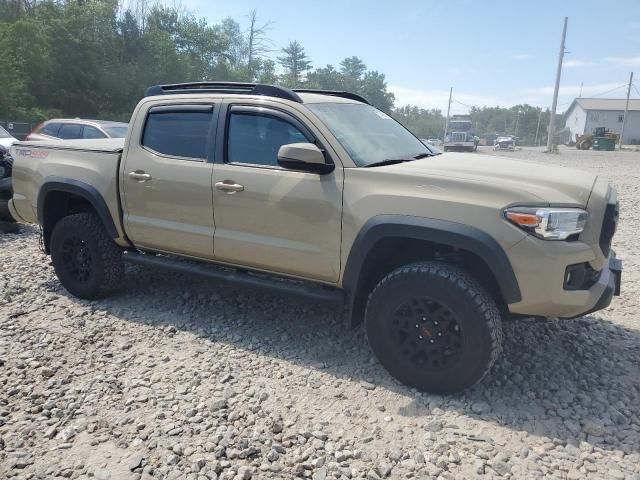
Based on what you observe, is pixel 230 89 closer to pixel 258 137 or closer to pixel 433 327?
pixel 258 137

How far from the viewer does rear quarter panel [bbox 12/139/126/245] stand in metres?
4.50

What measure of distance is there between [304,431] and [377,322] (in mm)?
833

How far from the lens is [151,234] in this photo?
436 centimetres

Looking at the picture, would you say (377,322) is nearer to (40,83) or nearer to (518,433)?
(518,433)

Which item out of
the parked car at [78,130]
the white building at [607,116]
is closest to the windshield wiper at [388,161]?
the parked car at [78,130]

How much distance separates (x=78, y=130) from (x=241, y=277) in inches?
339

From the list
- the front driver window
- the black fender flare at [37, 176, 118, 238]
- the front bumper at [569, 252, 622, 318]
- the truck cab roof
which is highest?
the truck cab roof

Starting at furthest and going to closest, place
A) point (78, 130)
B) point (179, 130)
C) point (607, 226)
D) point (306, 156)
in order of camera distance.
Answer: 1. point (78, 130)
2. point (179, 130)
3. point (306, 156)
4. point (607, 226)

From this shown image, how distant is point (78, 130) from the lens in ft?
35.7

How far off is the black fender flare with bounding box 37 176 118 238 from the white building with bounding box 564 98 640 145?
7803cm

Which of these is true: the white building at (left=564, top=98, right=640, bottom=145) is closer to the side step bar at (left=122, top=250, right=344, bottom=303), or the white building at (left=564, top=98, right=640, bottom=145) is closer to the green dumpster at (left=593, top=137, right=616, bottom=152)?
the green dumpster at (left=593, top=137, right=616, bottom=152)

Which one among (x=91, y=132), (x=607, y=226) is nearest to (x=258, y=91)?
(x=607, y=226)

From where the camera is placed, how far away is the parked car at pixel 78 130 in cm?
1059

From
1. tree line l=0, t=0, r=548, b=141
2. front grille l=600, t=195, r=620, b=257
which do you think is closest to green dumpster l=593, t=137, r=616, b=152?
tree line l=0, t=0, r=548, b=141
